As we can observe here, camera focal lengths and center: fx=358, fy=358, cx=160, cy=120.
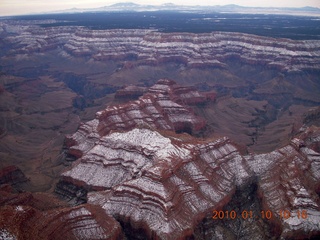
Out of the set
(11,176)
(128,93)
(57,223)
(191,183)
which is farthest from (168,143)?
(128,93)

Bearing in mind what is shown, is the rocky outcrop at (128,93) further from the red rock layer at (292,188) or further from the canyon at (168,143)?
the red rock layer at (292,188)

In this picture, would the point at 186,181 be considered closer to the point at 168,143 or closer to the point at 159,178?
the point at 159,178

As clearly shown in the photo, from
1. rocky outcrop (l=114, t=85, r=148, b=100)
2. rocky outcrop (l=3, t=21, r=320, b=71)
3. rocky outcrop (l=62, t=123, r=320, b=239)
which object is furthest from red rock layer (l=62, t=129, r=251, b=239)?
rocky outcrop (l=3, t=21, r=320, b=71)

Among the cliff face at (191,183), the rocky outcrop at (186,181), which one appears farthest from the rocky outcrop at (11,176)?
the rocky outcrop at (186,181)

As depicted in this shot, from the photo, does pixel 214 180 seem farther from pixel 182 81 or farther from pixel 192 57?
pixel 192 57

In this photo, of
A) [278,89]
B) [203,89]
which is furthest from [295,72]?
[203,89]

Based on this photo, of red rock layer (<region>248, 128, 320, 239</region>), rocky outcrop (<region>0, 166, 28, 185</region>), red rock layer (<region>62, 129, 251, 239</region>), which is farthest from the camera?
rocky outcrop (<region>0, 166, 28, 185</region>)

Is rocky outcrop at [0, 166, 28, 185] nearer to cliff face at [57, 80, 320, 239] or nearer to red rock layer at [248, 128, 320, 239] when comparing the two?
cliff face at [57, 80, 320, 239]
